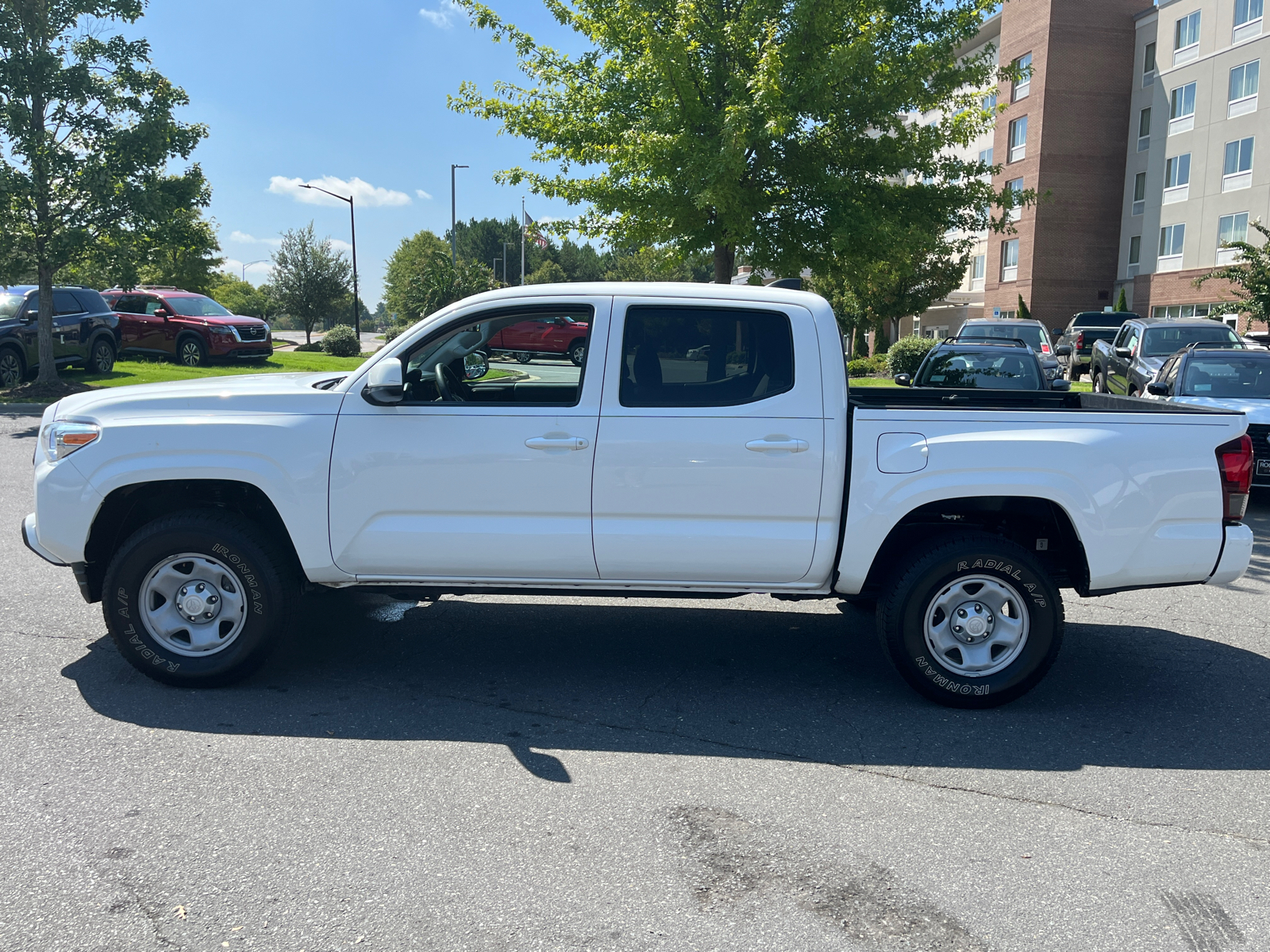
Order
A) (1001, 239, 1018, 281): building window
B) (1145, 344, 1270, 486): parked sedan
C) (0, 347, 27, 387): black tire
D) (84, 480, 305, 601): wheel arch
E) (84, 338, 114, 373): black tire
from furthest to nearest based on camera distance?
(1001, 239, 1018, 281): building window < (84, 338, 114, 373): black tire < (0, 347, 27, 387): black tire < (1145, 344, 1270, 486): parked sedan < (84, 480, 305, 601): wheel arch

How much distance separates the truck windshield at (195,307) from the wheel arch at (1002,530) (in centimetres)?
2385

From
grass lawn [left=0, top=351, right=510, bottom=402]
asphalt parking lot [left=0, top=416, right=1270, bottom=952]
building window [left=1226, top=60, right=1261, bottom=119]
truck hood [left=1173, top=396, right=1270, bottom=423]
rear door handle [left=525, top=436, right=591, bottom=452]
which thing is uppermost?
building window [left=1226, top=60, right=1261, bottom=119]

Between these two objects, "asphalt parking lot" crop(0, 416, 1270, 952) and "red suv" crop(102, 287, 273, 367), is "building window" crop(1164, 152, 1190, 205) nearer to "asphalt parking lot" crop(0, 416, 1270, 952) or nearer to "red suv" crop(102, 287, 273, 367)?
"red suv" crop(102, 287, 273, 367)

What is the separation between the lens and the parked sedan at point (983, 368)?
12.1m

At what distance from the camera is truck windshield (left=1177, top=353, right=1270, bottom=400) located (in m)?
11.3

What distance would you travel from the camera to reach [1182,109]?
4241 cm

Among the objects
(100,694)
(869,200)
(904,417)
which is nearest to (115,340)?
(869,200)

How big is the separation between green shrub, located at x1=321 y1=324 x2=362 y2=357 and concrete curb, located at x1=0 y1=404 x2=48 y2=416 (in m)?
19.6

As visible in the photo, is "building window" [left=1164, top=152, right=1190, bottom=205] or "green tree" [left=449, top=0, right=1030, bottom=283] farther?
"building window" [left=1164, top=152, right=1190, bottom=205]

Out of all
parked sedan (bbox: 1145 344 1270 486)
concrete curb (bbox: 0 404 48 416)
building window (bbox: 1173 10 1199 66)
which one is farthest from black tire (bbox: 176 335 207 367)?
building window (bbox: 1173 10 1199 66)

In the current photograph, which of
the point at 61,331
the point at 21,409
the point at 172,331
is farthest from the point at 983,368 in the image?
the point at 172,331

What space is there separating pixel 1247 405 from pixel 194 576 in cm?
998

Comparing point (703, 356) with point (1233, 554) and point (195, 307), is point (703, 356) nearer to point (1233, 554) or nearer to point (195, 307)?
point (1233, 554)

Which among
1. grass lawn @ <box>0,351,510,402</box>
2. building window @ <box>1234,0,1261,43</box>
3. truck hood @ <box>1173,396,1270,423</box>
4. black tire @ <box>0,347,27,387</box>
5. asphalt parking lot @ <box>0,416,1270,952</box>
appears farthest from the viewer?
building window @ <box>1234,0,1261,43</box>
